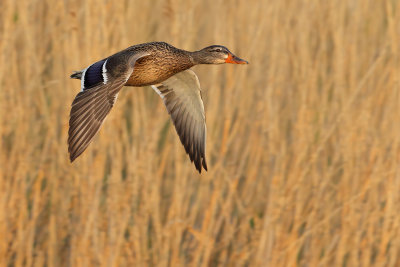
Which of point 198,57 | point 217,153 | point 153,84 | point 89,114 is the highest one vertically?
point 198,57

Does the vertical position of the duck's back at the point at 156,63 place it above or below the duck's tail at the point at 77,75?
above

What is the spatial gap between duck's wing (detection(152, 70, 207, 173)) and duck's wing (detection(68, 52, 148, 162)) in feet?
2.15

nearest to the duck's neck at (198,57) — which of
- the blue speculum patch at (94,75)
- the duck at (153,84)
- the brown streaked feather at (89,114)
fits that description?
the duck at (153,84)

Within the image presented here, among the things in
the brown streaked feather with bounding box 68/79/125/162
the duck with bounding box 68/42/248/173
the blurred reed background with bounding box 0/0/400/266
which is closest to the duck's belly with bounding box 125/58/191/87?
the duck with bounding box 68/42/248/173

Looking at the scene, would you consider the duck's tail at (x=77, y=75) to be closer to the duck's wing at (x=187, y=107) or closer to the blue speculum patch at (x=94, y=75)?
the blue speculum patch at (x=94, y=75)

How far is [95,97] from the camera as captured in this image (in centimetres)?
288

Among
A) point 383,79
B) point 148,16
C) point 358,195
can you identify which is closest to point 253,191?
point 358,195

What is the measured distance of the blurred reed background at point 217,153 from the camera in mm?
3434

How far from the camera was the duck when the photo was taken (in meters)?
2.78

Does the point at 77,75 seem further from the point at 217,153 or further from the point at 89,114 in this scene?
the point at 217,153

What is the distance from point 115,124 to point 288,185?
941 millimetres

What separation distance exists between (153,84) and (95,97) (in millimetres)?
660

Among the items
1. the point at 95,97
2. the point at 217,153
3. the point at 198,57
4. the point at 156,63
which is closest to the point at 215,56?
the point at 198,57

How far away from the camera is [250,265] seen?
11.6 ft
